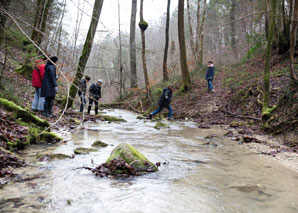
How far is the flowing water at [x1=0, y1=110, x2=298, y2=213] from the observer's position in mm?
2570

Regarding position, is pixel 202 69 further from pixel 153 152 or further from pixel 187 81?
pixel 153 152

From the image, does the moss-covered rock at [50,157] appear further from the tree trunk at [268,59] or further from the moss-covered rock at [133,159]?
the tree trunk at [268,59]

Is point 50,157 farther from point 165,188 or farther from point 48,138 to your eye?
point 165,188

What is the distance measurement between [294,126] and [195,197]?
15.2 feet

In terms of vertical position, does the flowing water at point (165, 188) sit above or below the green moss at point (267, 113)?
below

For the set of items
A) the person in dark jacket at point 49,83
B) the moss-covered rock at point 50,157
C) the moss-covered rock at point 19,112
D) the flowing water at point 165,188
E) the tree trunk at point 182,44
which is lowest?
the flowing water at point 165,188

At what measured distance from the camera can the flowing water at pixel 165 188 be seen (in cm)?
257

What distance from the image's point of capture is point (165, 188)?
3.13 metres

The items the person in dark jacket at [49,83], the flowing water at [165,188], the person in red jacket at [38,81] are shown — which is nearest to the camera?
the flowing water at [165,188]

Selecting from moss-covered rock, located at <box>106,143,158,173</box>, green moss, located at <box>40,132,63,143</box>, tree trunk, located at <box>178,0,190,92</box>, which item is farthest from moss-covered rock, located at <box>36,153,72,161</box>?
tree trunk, located at <box>178,0,190,92</box>

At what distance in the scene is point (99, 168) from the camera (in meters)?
3.70

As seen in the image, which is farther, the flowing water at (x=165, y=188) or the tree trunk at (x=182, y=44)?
the tree trunk at (x=182, y=44)

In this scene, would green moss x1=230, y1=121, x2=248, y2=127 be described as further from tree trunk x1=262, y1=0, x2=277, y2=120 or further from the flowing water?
the flowing water

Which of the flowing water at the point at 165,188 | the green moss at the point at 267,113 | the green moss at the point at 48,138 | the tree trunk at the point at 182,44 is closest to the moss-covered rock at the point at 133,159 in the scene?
the flowing water at the point at 165,188
